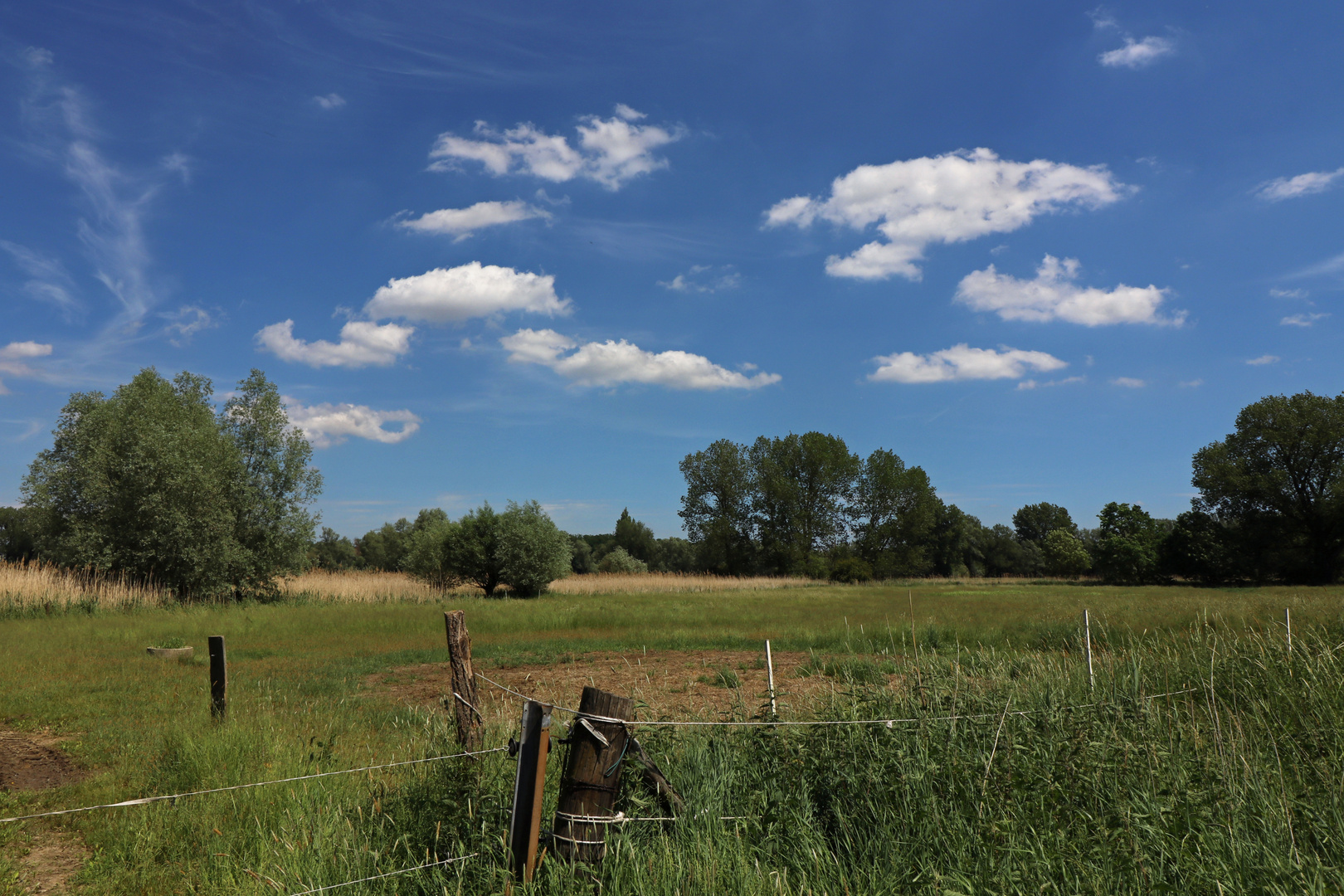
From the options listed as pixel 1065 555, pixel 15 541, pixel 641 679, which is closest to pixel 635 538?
pixel 1065 555

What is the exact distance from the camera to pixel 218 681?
7.24 metres

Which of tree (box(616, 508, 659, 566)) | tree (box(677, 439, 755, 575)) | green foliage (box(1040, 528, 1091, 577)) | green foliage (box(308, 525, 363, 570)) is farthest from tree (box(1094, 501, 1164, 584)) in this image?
green foliage (box(308, 525, 363, 570))

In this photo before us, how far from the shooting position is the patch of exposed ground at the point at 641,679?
855cm

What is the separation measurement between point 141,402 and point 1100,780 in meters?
43.2

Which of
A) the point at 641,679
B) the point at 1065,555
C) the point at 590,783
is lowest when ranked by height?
the point at 1065,555

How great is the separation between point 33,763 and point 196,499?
2347 centimetres

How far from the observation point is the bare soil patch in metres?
6.20

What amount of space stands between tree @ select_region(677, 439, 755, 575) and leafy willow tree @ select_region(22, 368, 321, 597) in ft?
150

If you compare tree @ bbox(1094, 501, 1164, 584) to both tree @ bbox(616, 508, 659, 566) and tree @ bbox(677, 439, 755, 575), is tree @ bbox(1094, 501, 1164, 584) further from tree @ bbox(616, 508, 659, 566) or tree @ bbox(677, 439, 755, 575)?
tree @ bbox(616, 508, 659, 566)

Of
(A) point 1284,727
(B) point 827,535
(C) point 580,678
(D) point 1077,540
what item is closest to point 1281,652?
(A) point 1284,727

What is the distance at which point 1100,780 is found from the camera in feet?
13.3

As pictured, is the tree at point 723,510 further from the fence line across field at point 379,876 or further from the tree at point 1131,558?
the fence line across field at point 379,876

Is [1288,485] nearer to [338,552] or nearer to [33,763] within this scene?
[33,763]

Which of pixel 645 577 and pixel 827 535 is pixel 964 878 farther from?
pixel 827 535
